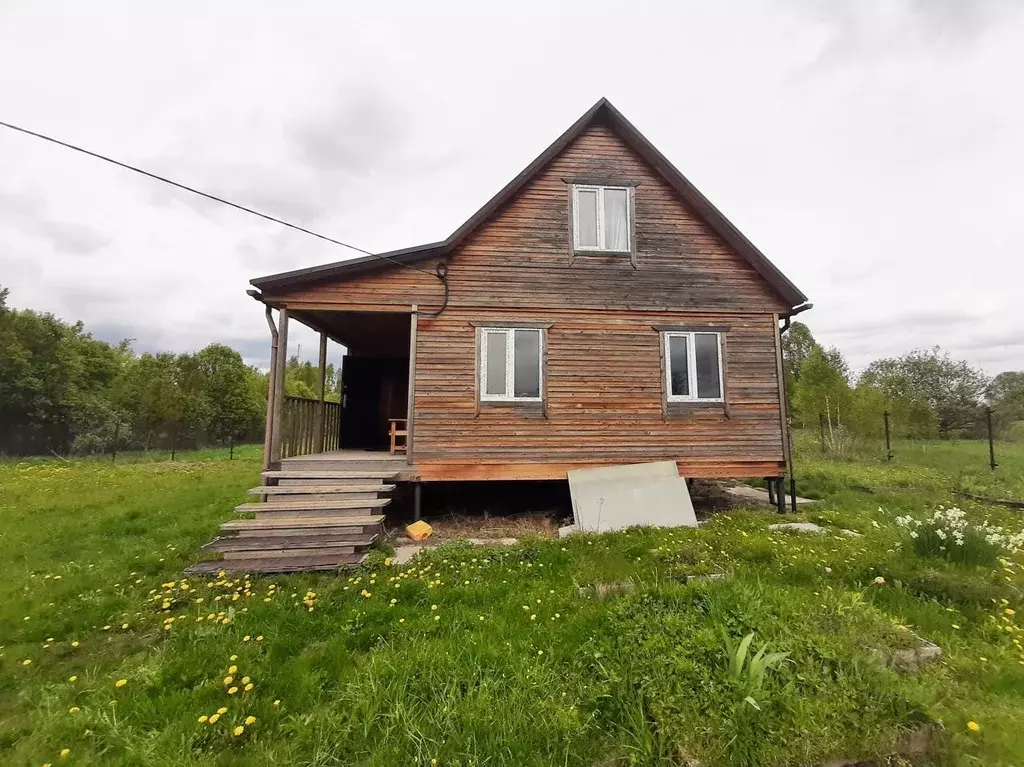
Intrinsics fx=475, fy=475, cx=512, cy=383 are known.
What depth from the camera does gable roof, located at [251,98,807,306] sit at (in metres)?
9.39

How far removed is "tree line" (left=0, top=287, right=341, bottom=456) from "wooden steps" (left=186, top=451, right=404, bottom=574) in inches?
651

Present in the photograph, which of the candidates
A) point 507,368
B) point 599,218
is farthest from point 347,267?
point 599,218

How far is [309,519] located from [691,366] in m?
7.95

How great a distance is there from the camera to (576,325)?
9945mm

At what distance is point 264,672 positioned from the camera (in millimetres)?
3889

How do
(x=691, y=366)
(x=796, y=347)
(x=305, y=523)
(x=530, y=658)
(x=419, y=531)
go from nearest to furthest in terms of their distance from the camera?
(x=530, y=658) < (x=305, y=523) < (x=419, y=531) < (x=691, y=366) < (x=796, y=347)

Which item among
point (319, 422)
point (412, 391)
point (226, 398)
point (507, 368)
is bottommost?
point (319, 422)

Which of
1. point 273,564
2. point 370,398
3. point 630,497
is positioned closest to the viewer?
point 273,564

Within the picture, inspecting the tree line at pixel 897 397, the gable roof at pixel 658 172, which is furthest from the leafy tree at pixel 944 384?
the gable roof at pixel 658 172

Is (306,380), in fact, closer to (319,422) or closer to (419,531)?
(319,422)

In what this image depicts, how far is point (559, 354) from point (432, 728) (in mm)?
7439

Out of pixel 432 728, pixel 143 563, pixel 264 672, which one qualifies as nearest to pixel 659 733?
pixel 432 728

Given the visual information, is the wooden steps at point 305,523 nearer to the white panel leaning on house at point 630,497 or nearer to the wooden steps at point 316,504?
the wooden steps at point 316,504

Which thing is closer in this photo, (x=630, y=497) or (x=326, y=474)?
(x=326, y=474)
